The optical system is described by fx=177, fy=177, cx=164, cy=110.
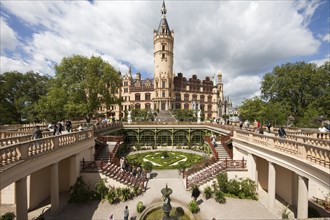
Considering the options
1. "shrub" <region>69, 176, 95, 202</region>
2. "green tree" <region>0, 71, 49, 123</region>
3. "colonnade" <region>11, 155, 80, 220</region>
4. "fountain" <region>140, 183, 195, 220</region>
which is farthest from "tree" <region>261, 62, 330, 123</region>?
"green tree" <region>0, 71, 49, 123</region>

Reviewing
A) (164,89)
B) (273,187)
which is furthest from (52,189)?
(164,89)

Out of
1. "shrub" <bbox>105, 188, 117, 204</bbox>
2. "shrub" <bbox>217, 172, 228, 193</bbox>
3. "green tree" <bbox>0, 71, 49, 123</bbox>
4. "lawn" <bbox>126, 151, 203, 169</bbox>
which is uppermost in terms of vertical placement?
"green tree" <bbox>0, 71, 49, 123</bbox>

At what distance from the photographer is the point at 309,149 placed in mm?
9016

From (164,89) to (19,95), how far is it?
42457 mm

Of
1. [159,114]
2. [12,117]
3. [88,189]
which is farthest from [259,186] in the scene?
[12,117]

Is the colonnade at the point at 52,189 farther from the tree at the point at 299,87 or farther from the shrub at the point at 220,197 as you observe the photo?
the tree at the point at 299,87

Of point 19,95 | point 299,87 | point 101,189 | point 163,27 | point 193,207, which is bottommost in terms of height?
point 193,207

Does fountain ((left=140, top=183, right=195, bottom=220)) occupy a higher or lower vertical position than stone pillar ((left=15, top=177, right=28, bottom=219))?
lower

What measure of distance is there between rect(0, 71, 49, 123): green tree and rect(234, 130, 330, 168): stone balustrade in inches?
1665

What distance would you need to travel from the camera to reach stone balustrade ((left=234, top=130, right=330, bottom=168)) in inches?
316

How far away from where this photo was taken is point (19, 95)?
42.7 meters

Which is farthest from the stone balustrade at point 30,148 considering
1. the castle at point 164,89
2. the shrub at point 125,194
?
the castle at point 164,89

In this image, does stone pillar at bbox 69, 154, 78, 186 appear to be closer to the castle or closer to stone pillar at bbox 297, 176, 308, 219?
stone pillar at bbox 297, 176, 308, 219

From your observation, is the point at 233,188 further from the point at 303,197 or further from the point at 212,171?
the point at 303,197
